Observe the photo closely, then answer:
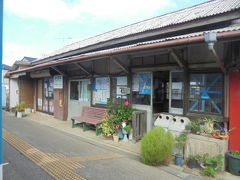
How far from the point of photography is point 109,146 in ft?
18.8

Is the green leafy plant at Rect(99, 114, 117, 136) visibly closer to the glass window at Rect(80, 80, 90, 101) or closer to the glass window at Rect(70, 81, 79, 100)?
the glass window at Rect(80, 80, 90, 101)

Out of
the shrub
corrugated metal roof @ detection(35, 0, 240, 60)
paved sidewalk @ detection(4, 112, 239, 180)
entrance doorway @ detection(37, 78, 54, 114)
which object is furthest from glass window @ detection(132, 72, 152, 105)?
entrance doorway @ detection(37, 78, 54, 114)

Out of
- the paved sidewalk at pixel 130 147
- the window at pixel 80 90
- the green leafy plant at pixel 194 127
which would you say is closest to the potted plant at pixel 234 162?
the paved sidewalk at pixel 130 147

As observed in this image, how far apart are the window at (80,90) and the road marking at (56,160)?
3.80 m

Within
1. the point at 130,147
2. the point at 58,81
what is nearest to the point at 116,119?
the point at 130,147

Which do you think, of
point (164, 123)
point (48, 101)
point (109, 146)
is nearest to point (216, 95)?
point (164, 123)

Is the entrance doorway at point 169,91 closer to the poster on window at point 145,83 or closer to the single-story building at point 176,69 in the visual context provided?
the single-story building at point 176,69

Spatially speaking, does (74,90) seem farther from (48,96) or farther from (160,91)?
(160,91)

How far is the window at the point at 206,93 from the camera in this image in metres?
4.88

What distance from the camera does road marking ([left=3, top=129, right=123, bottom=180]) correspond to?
3.71 m

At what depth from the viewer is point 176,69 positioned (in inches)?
221

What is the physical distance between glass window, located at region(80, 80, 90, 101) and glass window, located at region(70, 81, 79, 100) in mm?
378

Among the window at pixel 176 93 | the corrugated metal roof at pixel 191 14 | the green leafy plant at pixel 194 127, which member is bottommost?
the green leafy plant at pixel 194 127

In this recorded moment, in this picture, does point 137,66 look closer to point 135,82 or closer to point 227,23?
point 135,82
